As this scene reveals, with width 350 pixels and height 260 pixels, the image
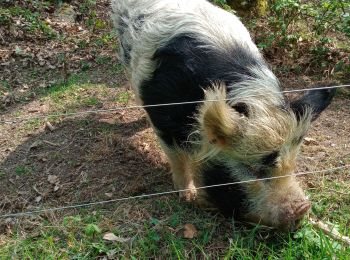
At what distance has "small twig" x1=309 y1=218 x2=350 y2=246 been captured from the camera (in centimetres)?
295

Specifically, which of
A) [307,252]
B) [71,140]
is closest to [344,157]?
[307,252]

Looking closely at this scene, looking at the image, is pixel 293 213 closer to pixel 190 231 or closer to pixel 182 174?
pixel 190 231

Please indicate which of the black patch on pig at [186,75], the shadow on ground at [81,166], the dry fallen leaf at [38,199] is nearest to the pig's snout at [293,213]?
the black patch on pig at [186,75]

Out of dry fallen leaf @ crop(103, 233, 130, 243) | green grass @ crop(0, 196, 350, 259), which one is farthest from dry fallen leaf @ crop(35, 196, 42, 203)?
dry fallen leaf @ crop(103, 233, 130, 243)

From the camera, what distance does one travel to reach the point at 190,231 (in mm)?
3105

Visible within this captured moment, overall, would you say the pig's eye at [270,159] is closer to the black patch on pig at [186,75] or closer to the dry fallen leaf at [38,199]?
the black patch on pig at [186,75]

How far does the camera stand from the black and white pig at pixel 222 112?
2748 mm

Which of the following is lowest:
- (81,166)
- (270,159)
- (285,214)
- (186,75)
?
(81,166)

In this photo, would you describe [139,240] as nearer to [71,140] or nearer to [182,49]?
[182,49]

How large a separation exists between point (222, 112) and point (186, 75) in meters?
0.57

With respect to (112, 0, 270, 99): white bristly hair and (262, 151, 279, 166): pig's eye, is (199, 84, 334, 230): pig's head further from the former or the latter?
(112, 0, 270, 99): white bristly hair

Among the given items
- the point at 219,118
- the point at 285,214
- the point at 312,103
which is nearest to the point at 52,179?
the point at 219,118

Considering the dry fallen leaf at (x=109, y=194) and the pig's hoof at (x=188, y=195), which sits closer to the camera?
the pig's hoof at (x=188, y=195)

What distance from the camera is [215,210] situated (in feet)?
10.6
